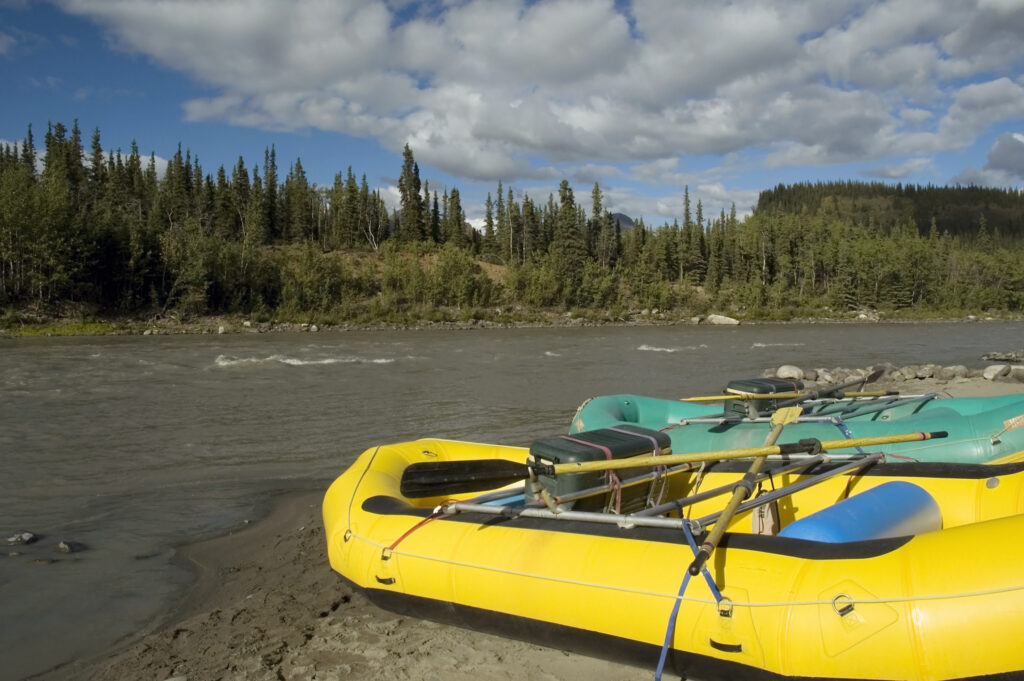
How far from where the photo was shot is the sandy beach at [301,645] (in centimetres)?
388

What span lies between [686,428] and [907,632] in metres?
4.88

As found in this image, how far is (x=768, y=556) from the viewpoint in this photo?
3438 mm

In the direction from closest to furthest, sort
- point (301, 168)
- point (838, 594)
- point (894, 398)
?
point (838, 594) → point (894, 398) → point (301, 168)

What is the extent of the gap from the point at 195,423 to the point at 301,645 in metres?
9.05

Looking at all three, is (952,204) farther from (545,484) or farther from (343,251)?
(545,484)

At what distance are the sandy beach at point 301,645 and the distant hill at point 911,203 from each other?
16967 cm

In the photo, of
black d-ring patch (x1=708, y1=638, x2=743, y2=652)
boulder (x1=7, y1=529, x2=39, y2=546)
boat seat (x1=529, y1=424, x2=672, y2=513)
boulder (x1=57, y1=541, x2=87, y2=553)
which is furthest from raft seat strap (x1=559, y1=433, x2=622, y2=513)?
boulder (x1=7, y1=529, x2=39, y2=546)

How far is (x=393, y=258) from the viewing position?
192 feet

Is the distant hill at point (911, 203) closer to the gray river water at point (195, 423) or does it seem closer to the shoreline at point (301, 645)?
the gray river water at point (195, 423)

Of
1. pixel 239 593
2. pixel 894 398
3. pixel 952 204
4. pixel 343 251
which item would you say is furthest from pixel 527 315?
pixel 952 204

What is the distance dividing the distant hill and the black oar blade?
169 m

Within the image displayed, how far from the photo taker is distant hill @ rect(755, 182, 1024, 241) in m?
164

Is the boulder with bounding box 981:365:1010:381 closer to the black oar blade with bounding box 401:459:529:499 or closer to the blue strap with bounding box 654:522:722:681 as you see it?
the black oar blade with bounding box 401:459:529:499

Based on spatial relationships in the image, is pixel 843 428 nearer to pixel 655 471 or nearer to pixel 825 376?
pixel 655 471
